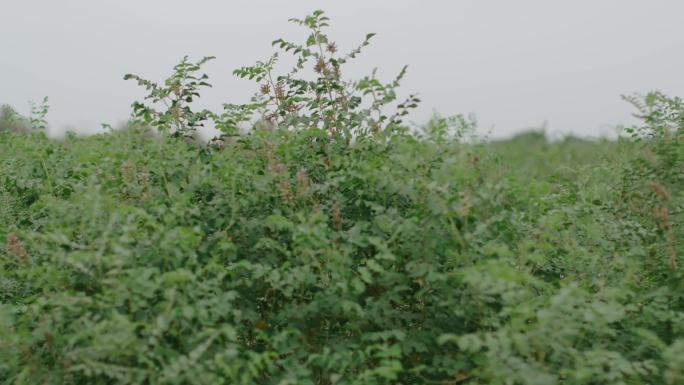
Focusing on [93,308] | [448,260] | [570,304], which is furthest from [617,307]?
[93,308]

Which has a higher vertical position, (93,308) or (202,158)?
(202,158)

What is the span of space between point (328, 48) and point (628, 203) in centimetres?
219

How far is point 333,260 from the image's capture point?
3.45 meters

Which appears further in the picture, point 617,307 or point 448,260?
point 448,260

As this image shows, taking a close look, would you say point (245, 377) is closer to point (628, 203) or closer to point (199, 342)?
point (199, 342)

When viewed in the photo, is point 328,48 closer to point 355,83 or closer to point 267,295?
point 355,83

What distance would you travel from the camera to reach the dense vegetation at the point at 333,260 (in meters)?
3.15

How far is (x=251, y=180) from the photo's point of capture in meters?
4.00

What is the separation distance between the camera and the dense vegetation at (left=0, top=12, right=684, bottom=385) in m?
3.15

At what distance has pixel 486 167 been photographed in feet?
12.3

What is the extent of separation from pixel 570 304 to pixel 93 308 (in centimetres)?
222

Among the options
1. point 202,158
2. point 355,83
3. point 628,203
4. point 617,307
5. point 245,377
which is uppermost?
point 355,83

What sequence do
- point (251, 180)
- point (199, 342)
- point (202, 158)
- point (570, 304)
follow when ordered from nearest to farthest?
point (570, 304)
point (199, 342)
point (251, 180)
point (202, 158)

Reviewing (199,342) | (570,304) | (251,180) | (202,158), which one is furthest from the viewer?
(202,158)
